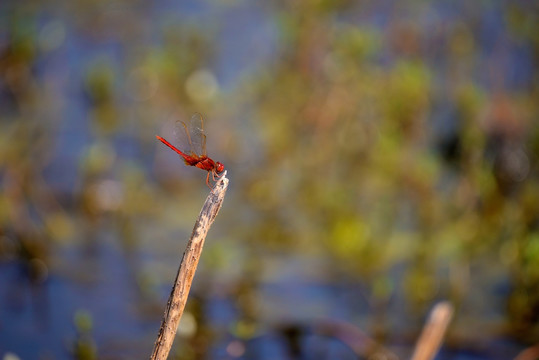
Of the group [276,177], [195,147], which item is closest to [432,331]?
[195,147]

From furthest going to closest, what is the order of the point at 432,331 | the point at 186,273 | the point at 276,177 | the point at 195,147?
the point at 276,177, the point at 432,331, the point at 195,147, the point at 186,273

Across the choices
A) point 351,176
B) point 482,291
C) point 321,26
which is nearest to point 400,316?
point 482,291

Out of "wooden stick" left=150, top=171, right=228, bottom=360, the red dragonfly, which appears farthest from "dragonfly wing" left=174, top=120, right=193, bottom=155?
"wooden stick" left=150, top=171, right=228, bottom=360

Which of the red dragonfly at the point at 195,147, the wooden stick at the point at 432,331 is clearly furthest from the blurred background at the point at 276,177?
the red dragonfly at the point at 195,147

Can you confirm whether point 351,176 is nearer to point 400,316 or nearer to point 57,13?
point 400,316

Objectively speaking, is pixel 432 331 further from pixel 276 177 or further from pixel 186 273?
pixel 276 177

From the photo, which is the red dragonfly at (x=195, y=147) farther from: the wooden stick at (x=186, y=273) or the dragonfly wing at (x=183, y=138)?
the wooden stick at (x=186, y=273)
